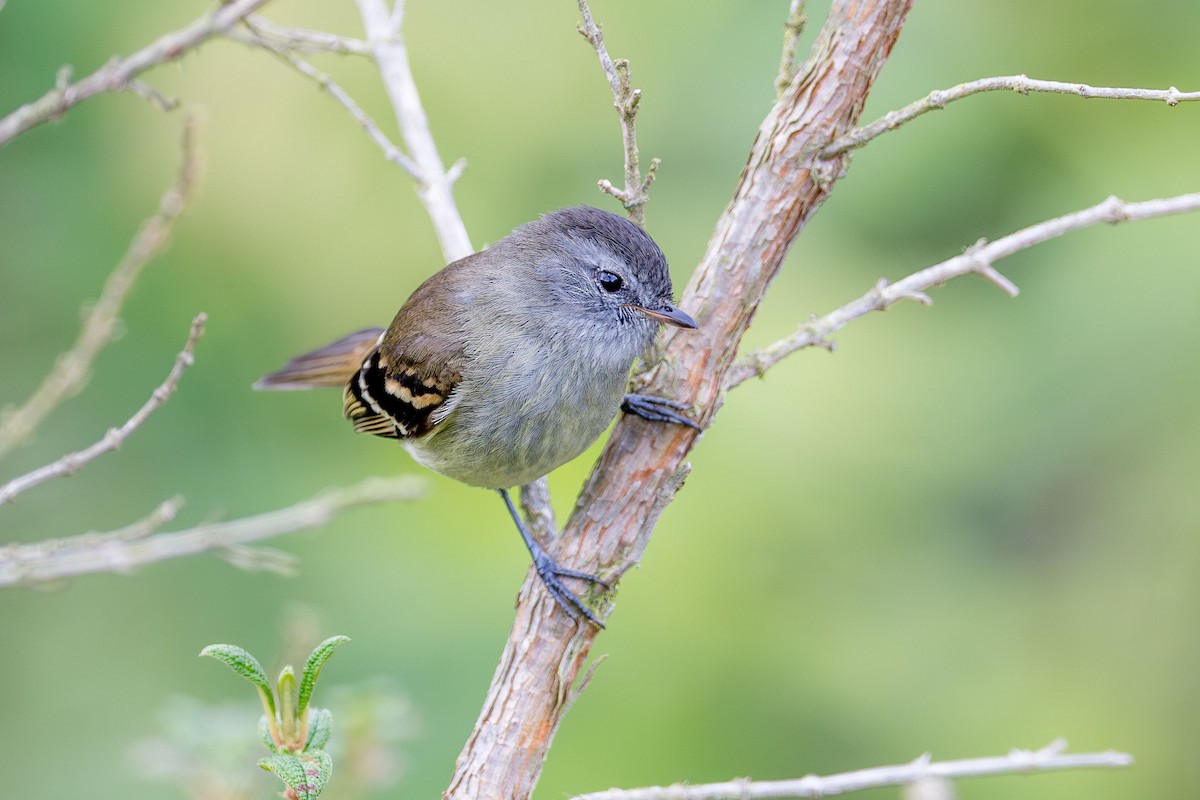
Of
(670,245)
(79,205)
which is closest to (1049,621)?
(670,245)

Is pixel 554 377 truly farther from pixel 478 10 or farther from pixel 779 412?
pixel 478 10

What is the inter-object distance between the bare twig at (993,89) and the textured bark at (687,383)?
0.06 meters

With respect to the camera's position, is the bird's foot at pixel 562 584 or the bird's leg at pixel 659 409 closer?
the bird's foot at pixel 562 584

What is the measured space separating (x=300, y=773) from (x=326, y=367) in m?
2.72

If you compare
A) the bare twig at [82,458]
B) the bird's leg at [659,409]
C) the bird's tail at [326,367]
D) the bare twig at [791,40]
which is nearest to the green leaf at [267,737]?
the bare twig at [82,458]

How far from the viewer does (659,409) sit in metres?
2.60

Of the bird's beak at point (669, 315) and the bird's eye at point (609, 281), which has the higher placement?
the bird's eye at point (609, 281)

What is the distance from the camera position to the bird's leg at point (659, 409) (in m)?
2.56

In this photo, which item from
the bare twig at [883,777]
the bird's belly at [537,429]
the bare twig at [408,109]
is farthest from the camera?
the bare twig at [408,109]

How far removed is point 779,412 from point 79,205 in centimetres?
303

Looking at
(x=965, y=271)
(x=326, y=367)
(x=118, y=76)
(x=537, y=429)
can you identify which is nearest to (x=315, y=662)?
(x=118, y=76)

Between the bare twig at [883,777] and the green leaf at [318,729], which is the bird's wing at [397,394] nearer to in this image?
the bare twig at [883,777]

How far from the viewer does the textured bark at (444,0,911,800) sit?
7.30ft

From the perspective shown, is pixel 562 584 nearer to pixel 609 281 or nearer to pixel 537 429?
pixel 537 429
